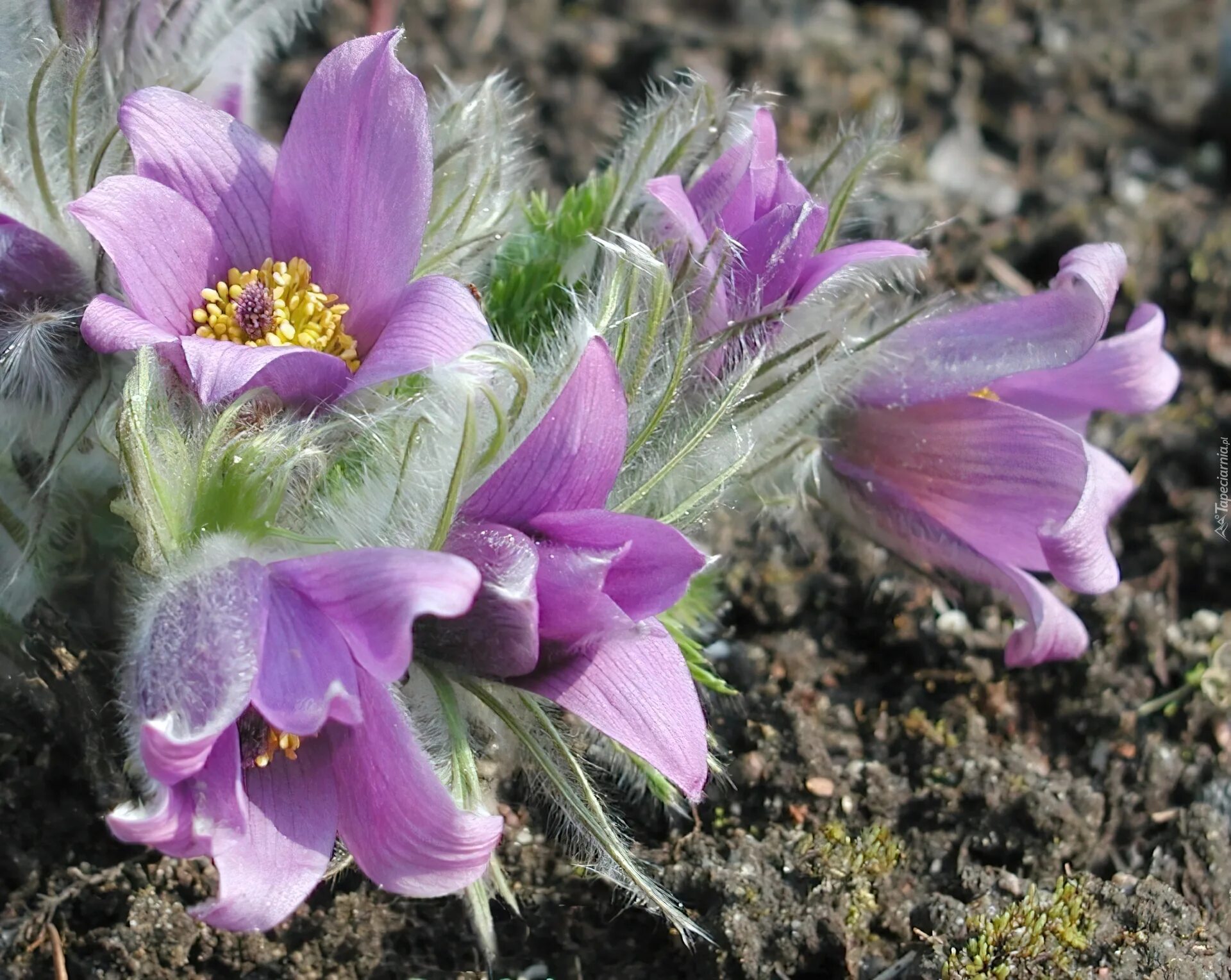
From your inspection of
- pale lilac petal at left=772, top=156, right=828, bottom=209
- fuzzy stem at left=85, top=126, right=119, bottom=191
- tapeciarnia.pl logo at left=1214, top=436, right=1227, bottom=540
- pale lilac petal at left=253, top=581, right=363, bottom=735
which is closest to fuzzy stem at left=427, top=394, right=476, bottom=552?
pale lilac petal at left=253, top=581, right=363, bottom=735

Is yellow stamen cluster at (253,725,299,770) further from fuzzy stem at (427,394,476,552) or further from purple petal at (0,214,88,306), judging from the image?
purple petal at (0,214,88,306)

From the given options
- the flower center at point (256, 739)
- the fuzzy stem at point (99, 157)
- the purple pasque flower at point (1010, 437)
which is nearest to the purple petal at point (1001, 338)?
the purple pasque flower at point (1010, 437)

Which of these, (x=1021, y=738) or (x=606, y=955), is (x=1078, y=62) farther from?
(x=606, y=955)

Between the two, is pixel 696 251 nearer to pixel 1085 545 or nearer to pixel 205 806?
pixel 1085 545

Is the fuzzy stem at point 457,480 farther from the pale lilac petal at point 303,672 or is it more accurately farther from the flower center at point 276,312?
the flower center at point 276,312

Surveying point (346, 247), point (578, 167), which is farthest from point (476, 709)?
point (578, 167)
